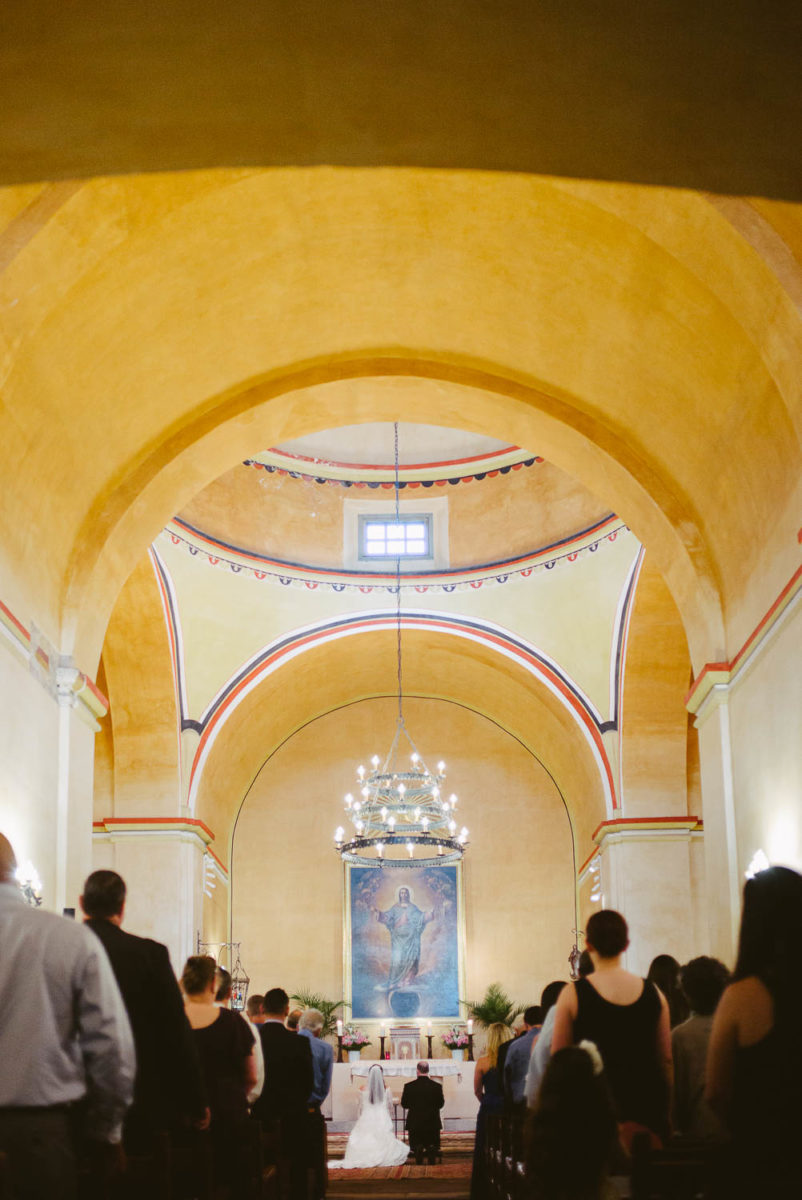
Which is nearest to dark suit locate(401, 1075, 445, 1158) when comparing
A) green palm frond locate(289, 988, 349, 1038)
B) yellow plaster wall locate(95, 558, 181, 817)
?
yellow plaster wall locate(95, 558, 181, 817)

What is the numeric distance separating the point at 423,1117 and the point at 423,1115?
0.07ft

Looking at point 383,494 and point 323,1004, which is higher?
point 383,494

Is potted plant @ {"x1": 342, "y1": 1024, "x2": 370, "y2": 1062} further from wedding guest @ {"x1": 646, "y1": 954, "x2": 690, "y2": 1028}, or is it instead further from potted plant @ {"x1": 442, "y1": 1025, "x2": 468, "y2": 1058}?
wedding guest @ {"x1": 646, "y1": 954, "x2": 690, "y2": 1028}

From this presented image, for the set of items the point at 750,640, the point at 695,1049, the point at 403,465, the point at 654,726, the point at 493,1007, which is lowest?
the point at 493,1007

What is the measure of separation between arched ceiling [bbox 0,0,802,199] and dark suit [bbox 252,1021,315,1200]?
15.3 ft

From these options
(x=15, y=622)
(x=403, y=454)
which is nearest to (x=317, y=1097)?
(x=15, y=622)

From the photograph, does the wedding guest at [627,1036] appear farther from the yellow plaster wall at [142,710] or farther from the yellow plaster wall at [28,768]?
the yellow plaster wall at [142,710]

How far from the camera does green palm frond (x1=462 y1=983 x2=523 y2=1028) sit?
62.2 feet

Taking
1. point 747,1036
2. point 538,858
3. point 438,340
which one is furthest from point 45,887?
point 538,858

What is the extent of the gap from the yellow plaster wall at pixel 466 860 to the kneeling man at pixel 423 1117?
6.24 meters

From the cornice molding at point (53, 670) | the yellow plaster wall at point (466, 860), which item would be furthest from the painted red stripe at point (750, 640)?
the yellow plaster wall at point (466, 860)

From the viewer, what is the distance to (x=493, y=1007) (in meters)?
19.1

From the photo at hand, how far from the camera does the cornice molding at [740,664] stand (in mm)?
7480

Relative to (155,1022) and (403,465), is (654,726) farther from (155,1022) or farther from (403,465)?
(155,1022)
